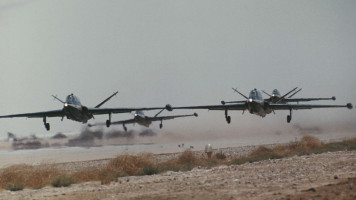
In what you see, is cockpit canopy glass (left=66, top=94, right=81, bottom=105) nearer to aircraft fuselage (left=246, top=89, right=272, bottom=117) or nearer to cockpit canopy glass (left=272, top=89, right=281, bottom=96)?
aircraft fuselage (left=246, top=89, right=272, bottom=117)

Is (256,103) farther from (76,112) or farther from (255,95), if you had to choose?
(76,112)

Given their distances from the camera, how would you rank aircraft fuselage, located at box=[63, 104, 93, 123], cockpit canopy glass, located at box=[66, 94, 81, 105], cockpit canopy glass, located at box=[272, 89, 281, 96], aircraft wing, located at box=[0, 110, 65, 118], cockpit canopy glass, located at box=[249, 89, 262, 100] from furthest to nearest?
1. cockpit canopy glass, located at box=[272, 89, 281, 96]
2. aircraft wing, located at box=[0, 110, 65, 118]
3. cockpit canopy glass, located at box=[66, 94, 81, 105]
4. aircraft fuselage, located at box=[63, 104, 93, 123]
5. cockpit canopy glass, located at box=[249, 89, 262, 100]

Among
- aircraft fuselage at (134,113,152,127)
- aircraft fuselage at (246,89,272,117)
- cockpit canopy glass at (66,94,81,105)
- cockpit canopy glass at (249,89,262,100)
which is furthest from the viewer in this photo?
aircraft fuselage at (134,113,152,127)

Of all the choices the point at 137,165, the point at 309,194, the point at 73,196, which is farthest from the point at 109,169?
the point at 309,194

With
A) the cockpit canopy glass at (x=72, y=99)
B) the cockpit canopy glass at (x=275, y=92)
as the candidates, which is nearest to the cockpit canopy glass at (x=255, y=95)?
the cockpit canopy glass at (x=72, y=99)

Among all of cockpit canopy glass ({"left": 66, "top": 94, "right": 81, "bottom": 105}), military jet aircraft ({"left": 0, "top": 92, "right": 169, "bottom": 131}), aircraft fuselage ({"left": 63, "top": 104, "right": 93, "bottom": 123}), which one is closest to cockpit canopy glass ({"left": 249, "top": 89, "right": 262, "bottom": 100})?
military jet aircraft ({"left": 0, "top": 92, "right": 169, "bottom": 131})

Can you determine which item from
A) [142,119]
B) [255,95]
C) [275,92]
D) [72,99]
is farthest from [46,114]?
[275,92]

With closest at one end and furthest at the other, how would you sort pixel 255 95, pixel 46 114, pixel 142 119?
pixel 255 95
pixel 46 114
pixel 142 119

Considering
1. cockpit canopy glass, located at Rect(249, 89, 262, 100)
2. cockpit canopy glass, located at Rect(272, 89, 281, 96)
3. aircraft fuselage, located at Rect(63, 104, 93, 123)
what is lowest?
aircraft fuselage, located at Rect(63, 104, 93, 123)

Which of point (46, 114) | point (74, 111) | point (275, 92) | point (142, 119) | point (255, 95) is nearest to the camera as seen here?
point (255, 95)

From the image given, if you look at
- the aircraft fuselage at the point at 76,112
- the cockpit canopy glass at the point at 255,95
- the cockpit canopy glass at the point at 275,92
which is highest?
the cockpit canopy glass at the point at 275,92

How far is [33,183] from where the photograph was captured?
3103cm

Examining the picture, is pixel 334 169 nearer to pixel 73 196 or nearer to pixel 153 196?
pixel 153 196

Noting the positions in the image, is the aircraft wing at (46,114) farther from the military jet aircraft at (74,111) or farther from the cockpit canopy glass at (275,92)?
the cockpit canopy glass at (275,92)
